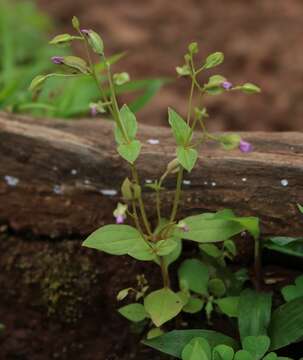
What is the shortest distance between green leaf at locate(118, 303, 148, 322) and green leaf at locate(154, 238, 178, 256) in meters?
0.19

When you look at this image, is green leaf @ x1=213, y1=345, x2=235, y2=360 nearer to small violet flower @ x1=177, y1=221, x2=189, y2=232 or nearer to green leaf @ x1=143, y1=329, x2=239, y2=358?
green leaf @ x1=143, y1=329, x2=239, y2=358

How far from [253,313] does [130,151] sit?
1.59ft

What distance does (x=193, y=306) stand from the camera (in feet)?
6.07

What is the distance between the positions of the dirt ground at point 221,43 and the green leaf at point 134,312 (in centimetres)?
231

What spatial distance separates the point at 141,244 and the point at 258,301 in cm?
32

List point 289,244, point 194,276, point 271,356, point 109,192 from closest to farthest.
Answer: point 271,356
point 289,244
point 194,276
point 109,192

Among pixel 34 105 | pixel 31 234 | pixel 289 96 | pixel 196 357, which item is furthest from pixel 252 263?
pixel 289 96

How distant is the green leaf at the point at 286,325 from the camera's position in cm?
168

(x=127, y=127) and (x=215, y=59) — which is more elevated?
(x=215, y=59)

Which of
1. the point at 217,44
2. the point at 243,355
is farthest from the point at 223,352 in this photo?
the point at 217,44

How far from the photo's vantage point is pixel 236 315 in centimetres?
178

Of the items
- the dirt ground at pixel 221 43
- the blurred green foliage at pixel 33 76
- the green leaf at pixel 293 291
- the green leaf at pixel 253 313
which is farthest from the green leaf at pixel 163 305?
the dirt ground at pixel 221 43

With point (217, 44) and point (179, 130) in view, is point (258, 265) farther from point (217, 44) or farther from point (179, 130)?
point (217, 44)

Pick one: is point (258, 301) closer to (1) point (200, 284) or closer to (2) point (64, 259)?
(1) point (200, 284)
